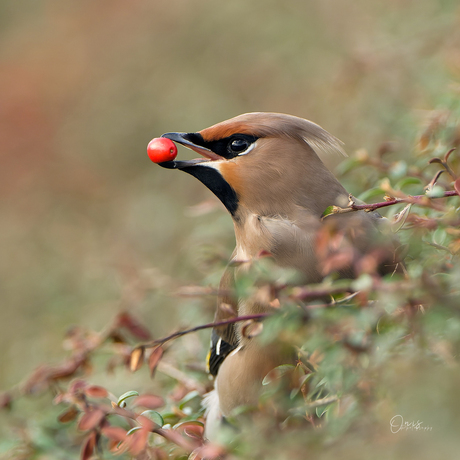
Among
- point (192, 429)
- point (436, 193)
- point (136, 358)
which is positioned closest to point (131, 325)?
point (136, 358)

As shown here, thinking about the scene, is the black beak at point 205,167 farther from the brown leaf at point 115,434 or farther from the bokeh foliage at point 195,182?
the brown leaf at point 115,434

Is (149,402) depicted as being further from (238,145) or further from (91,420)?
(238,145)

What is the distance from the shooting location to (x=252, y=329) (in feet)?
5.79

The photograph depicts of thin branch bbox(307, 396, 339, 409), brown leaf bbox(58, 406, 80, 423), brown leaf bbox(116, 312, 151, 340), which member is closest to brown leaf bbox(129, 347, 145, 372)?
brown leaf bbox(58, 406, 80, 423)

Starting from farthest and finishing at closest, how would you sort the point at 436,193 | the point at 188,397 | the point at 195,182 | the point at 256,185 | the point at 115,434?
the point at 195,182 < the point at 256,185 < the point at 188,397 < the point at 115,434 < the point at 436,193

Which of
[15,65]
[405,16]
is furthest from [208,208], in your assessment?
[15,65]

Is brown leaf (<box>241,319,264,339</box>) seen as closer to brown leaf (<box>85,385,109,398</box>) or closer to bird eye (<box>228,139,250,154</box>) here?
brown leaf (<box>85,385,109,398</box>)

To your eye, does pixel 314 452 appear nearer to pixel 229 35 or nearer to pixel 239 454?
pixel 239 454

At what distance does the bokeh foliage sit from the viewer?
152 centimetres

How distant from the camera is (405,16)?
181 inches

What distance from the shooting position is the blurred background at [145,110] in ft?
13.1

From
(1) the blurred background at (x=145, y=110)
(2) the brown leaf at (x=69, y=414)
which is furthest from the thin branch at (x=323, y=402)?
(1) the blurred background at (x=145, y=110)
